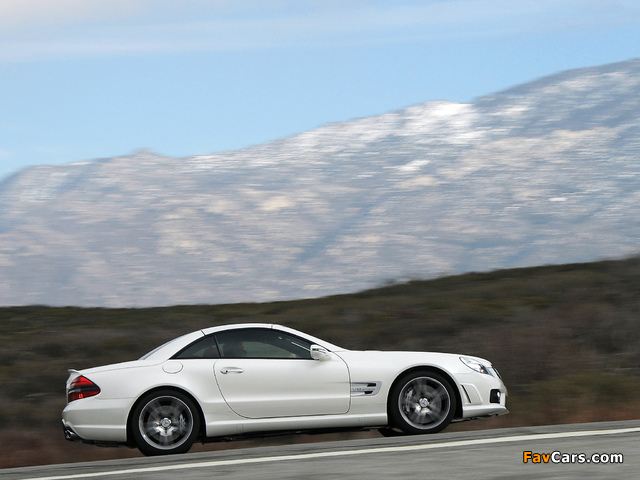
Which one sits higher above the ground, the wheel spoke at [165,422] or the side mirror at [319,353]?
the side mirror at [319,353]

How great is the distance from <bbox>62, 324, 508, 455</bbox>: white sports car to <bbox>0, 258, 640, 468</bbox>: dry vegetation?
252 centimetres

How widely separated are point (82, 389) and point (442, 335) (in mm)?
10632

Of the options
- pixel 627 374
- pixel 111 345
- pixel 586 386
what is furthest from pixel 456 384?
pixel 111 345

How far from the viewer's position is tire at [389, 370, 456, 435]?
873 cm

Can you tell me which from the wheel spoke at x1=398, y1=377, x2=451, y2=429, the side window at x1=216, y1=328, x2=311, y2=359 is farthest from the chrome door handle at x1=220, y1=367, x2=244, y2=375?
the wheel spoke at x1=398, y1=377, x2=451, y2=429

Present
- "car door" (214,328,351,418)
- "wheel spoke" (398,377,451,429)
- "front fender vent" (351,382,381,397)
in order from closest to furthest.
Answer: "car door" (214,328,351,418)
"front fender vent" (351,382,381,397)
"wheel spoke" (398,377,451,429)

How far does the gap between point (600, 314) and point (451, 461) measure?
11922mm

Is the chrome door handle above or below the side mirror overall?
below

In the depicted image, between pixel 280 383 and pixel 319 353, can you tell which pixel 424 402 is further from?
pixel 280 383

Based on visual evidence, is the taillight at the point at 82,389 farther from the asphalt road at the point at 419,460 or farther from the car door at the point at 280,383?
the car door at the point at 280,383

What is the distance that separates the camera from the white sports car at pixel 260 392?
331 inches

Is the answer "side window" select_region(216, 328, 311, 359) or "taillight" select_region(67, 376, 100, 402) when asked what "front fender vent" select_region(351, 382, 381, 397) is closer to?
"side window" select_region(216, 328, 311, 359)

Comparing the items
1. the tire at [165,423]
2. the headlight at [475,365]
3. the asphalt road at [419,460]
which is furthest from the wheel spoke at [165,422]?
the headlight at [475,365]

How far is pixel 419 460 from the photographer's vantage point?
7.01 metres
